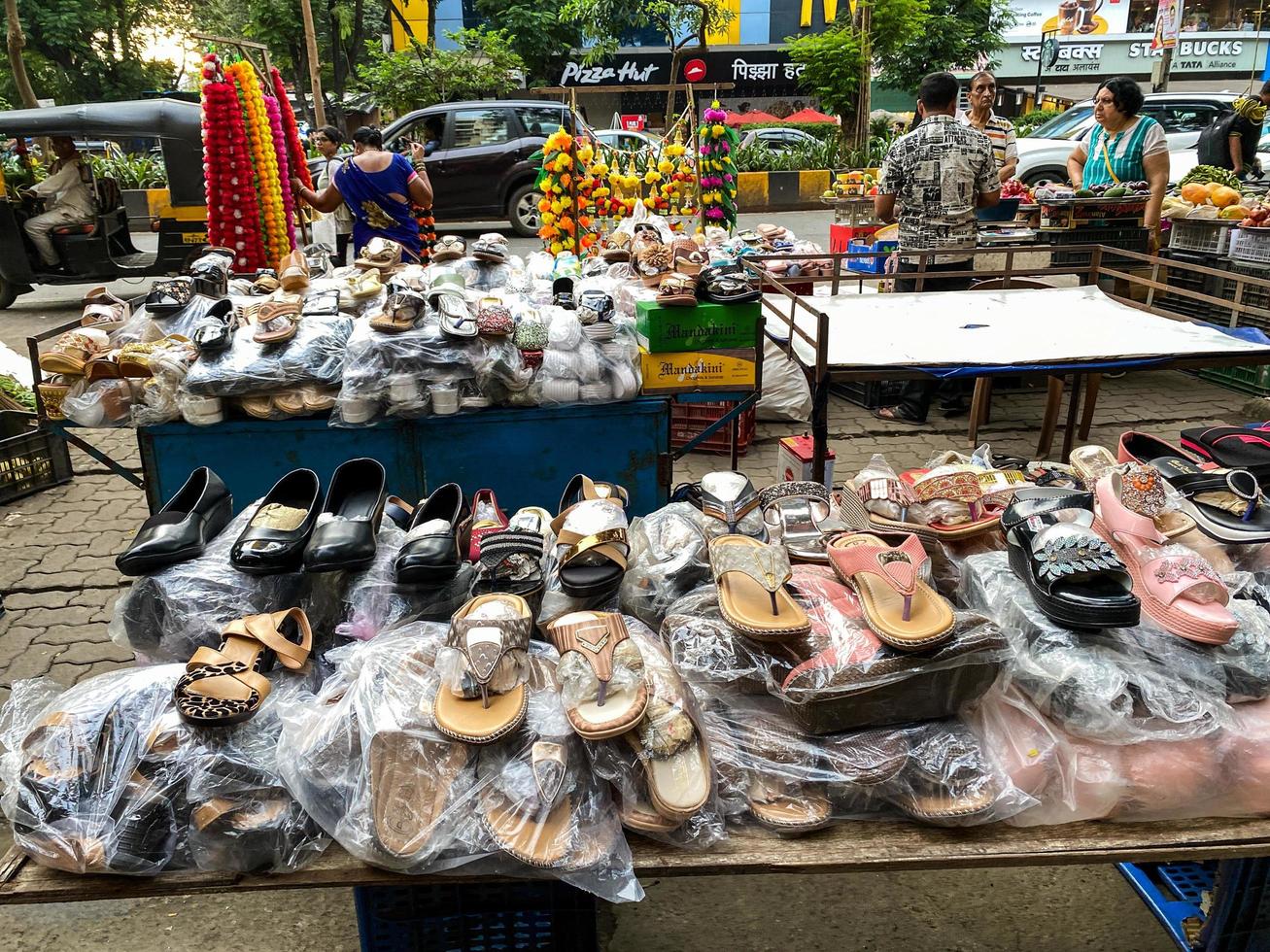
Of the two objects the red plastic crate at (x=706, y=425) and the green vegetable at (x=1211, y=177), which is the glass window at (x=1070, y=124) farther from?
the red plastic crate at (x=706, y=425)

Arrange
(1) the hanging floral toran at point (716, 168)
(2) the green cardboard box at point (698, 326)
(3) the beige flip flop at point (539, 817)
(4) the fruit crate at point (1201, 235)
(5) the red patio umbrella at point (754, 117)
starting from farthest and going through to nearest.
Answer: (5) the red patio umbrella at point (754, 117), (1) the hanging floral toran at point (716, 168), (4) the fruit crate at point (1201, 235), (2) the green cardboard box at point (698, 326), (3) the beige flip flop at point (539, 817)

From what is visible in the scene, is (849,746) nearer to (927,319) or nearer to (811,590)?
(811,590)

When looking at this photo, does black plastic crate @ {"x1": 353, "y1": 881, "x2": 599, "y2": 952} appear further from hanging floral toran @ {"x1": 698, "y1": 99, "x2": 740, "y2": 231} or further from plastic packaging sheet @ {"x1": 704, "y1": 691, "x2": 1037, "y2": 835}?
hanging floral toran @ {"x1": 698, "y1": 99, "x2": 740, "y2": 231}

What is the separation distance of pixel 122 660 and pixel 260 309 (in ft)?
4.53

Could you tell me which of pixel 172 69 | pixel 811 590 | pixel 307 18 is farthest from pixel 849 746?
pixel 172 69

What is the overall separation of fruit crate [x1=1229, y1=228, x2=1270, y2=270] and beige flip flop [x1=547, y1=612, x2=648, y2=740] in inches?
216

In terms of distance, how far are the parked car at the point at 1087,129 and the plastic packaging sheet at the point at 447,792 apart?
1273 cm

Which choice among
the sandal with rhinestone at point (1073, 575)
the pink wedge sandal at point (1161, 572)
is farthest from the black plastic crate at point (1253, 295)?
the sandal with rhinestone at point (1073, 575)

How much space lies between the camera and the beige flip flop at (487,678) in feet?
5.05

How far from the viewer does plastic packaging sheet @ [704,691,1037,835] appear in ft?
5.18

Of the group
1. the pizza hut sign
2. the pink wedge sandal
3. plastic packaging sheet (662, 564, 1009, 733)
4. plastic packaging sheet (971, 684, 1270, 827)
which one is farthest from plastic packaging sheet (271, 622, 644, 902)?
→ the pizza hut sign

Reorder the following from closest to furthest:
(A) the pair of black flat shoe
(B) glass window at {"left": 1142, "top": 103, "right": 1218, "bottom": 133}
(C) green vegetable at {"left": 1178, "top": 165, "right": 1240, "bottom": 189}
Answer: (A) the pair of black flat shoe < (C) green vegetable at {"left": 1178, "top": 165, "right": 1240, "bottom": 189} < (B) glass window at {"left": 1142, "top": 103, "right": 1218, "bottom": 133}

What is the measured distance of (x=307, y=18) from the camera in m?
9.38

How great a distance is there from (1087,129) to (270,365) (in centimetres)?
1278
